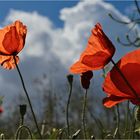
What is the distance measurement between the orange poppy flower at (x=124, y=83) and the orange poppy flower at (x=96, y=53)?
0.04 m

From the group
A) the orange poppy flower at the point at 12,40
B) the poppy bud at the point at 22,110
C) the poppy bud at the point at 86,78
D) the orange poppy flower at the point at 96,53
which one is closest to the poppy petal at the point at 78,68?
the orange poppy flower at the point at 96,53

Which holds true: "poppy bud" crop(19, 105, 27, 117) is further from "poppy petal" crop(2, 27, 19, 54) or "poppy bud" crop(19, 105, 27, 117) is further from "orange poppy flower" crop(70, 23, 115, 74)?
"orange poppy flower" crop(70, 23, 115, 74)

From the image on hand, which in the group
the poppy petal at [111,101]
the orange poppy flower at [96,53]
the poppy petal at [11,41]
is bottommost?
the poppy petal at [111,101]

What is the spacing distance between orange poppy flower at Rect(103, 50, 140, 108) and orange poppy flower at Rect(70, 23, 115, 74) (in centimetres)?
4

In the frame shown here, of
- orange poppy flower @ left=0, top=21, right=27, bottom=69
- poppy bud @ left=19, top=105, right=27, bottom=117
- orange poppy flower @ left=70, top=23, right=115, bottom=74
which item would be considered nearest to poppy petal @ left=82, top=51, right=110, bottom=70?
orange poppy flower @ left=70, top=23, right=115, bottom=74

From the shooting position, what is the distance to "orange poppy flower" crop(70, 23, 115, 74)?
1.28 metres

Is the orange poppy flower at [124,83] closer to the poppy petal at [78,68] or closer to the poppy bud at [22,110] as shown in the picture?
the poppy petal at [78,68]

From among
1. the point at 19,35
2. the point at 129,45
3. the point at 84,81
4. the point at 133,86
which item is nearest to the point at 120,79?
the point at 133,86

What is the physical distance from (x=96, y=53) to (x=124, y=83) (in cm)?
10

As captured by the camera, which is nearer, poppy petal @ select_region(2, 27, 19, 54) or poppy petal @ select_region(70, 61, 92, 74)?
poppy petal @ select_region(70, 61, 92, 74)

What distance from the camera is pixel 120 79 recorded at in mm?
1268

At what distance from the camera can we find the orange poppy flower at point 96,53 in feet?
4.18

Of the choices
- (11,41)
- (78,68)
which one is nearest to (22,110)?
(11,41)

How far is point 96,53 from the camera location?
129 cm
